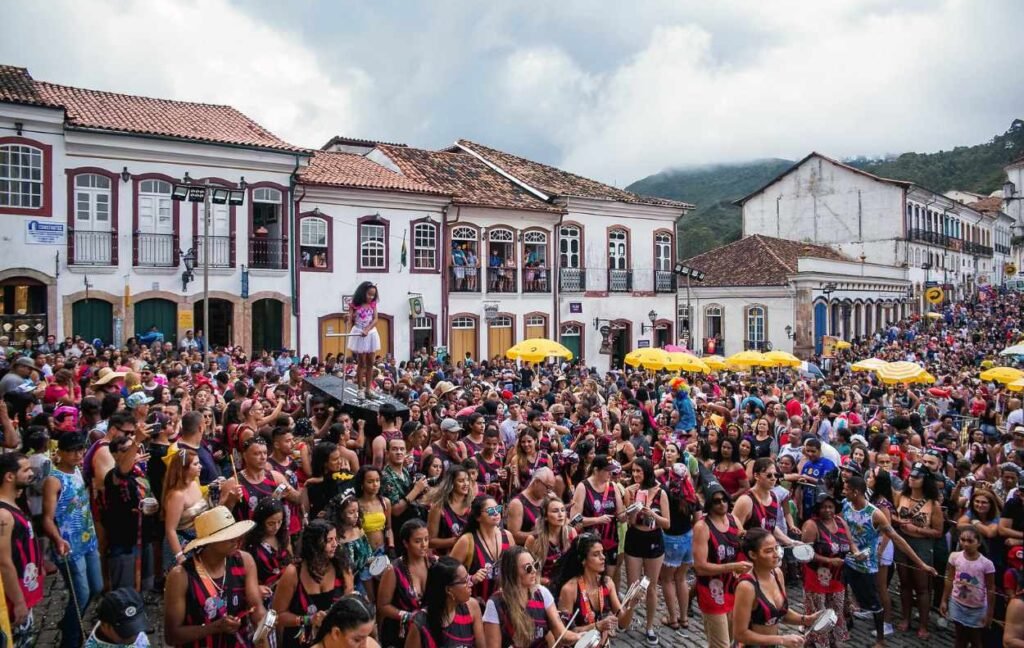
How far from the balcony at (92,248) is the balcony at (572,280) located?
14246 mm

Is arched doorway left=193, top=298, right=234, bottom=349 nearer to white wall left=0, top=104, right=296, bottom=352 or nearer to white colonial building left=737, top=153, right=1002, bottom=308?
white wall left=0, top=104, right=296, bottom=352

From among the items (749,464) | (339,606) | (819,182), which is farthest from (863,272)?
(339,606)

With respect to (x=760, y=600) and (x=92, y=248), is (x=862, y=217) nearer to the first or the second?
(x=92, y=248)

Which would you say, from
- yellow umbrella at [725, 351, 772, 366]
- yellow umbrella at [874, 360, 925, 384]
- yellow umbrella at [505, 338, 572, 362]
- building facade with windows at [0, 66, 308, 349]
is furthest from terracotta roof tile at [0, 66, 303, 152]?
yellow umbrella at [874, 360, 925, 384]

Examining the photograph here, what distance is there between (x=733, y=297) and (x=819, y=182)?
1622cm

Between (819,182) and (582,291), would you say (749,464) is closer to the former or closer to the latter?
(582,291)

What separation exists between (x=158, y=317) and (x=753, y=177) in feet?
297

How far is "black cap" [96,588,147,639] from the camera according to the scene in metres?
3.54

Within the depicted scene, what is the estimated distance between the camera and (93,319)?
1844 cm

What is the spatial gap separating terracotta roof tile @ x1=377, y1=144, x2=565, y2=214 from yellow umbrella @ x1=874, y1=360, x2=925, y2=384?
12906mm

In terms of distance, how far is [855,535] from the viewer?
6902 mm

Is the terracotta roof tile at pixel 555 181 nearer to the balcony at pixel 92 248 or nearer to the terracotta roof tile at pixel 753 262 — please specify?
the terracotta roof tile at pixel 753 262

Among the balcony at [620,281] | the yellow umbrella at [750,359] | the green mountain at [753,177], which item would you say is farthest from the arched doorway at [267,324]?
the green mountain at [753,177]

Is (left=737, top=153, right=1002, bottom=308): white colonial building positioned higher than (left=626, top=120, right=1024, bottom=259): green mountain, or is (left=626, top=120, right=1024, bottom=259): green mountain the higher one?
(left=626, top=120, right=1024, bottom=259): green mountain
